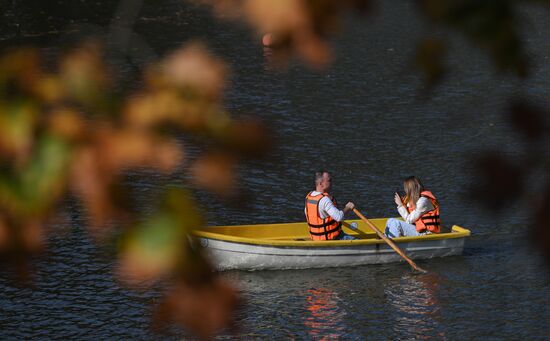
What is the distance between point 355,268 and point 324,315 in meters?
2.10

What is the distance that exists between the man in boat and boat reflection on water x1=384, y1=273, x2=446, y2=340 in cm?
126

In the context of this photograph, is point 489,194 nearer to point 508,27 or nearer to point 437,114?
point 508,27

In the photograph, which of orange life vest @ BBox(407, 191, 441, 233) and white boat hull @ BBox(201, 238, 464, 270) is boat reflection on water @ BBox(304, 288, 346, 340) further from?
orange life vest @ BBox(407, 191, 441, 233)

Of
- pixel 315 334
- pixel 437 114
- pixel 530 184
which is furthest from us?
pixel 437 114

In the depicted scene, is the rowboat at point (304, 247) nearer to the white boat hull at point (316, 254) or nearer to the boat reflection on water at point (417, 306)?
the white boat hull at point (316, 254)

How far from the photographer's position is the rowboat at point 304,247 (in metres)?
15.5

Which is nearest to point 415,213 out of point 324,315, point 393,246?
point 393,246

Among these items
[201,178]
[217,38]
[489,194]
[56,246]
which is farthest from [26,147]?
[217,38]

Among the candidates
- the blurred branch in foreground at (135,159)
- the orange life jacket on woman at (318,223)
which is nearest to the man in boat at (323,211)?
the orange life jacket on woman at (318,223)

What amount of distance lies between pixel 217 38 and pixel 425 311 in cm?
2100

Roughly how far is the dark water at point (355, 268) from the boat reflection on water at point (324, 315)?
0.09ft

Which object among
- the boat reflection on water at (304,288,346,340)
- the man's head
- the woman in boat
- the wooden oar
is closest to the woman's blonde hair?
the woman in boat

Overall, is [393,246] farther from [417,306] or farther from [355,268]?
[417,306]

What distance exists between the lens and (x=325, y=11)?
217 centimetres
